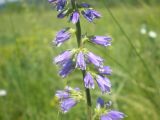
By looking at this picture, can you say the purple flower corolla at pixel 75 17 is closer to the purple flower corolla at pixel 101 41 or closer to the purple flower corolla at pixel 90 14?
the purple flower corolla at pixel 90 14

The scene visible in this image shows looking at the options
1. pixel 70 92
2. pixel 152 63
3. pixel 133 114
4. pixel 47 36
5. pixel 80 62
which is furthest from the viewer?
pixel 47 36

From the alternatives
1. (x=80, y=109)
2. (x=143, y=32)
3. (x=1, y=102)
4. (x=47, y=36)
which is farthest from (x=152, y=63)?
(x=47, y=36)

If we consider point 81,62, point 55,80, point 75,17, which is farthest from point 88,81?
point 55,80

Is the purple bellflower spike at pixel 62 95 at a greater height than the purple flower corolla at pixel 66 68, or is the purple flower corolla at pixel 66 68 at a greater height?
the purple flower corolla at pixel 66 68

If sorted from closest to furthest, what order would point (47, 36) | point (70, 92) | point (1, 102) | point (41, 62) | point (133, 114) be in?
point (70, 92), point (133, 114), point (1, 102), point (41, 62), point (47, 36)

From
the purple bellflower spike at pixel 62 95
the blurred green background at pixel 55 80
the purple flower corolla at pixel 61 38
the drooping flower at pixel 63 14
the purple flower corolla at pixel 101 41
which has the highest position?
the drooping flower at pixel 63 14

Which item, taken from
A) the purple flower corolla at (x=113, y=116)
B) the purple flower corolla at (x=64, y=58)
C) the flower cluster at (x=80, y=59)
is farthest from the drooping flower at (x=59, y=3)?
the purple flower corolla at (x=113, y=116)

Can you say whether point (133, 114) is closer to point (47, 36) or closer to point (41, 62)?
point (41, 62)
